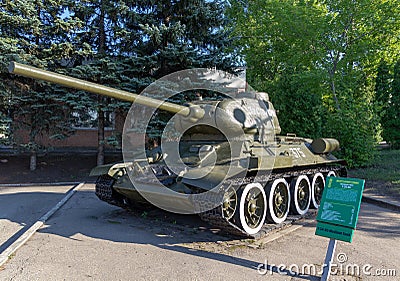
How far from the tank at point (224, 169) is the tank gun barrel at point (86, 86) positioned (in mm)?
13

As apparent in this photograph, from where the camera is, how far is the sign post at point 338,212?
406 centimetres

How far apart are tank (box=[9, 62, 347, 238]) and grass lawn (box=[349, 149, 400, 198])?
3.16m

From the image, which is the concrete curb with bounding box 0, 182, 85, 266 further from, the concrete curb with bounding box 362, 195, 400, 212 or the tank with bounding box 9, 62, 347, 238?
the concrete curb with bounding box 362, 195, 400, 212

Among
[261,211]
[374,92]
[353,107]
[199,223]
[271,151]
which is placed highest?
[374,92]

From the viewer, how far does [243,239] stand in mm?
5930

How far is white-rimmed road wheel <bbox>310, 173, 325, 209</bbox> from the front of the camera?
8.23 metres

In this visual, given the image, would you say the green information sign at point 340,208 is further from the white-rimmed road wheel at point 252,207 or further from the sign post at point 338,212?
the white-rimmed road wheel at point 252,207

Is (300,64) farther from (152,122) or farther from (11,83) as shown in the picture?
(11,83)

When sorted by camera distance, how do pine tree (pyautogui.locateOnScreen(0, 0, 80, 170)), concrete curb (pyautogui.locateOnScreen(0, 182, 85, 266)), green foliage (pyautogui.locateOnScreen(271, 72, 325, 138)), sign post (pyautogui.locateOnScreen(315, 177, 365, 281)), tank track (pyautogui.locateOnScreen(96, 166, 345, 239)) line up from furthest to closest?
green foliage (pyautogui.locateOnScreen(271, 72, 325, 138)) → pine tree (pyautogui.locateOnScreen(0, 0, 80, 170)) → tank track (pyautogui.locateOnScreen(96, 166, 345, 239)) → concrete curb (pyautogui.locateOnScreen(0, 182, 85, 266)) → sign post (pyautogui.locateOnScreen(315, 177, 365, 281))

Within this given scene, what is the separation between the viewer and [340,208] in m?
4.23

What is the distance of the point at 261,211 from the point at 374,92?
20564 mm

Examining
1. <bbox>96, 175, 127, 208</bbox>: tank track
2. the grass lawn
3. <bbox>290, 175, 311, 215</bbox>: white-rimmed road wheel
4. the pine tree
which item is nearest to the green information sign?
<bbox>290, 175, 311, 215</bbox>: white-rimmed road wheel

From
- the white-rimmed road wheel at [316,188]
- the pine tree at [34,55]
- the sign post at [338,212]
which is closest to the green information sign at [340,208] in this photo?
the sign post at [338,212]

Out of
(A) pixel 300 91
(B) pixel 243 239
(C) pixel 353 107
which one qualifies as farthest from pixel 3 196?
(C) pixel 353 107
